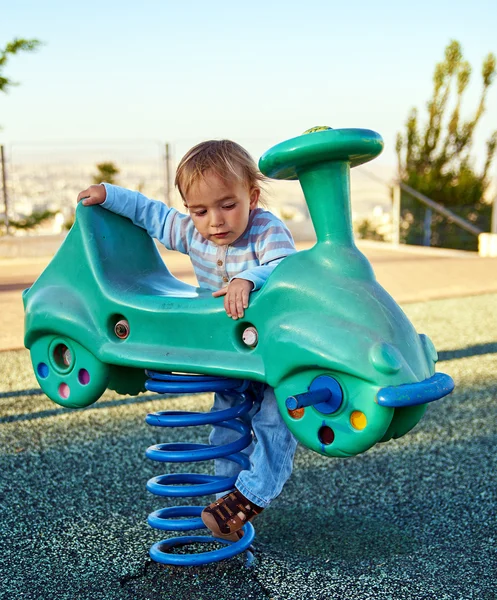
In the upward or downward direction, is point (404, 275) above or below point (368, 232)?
above

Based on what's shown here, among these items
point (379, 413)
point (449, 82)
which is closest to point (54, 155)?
point (449, 82)

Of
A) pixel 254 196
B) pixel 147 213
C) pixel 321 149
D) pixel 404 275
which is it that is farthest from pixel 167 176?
pixel 321 149

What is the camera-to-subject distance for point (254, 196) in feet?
6.95

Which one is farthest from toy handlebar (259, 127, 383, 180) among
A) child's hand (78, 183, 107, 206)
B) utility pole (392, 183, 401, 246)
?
utility pole (392, 183, 401, 246)

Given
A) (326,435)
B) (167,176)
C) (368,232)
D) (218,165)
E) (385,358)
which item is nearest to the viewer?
(385,358)

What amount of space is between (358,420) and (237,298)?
0.43m

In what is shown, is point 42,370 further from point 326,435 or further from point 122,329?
point 326,435

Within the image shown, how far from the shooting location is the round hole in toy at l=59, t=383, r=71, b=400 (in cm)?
228

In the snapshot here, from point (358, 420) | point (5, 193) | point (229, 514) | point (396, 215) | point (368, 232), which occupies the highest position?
point (358, 420)

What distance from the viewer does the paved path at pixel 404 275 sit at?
23.6ft

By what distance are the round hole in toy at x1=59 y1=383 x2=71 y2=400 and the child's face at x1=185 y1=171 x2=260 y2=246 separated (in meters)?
0.65

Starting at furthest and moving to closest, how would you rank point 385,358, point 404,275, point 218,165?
point 404,275 → point 218,165 → point 385,358

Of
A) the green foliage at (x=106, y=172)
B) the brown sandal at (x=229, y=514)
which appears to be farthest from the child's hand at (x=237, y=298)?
the green foliage at (x=106, y=172)

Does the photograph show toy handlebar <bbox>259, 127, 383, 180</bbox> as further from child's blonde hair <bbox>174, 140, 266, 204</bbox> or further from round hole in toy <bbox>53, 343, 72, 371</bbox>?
round hole in toy <bbox>53, 343, 72, 371</bbox>
